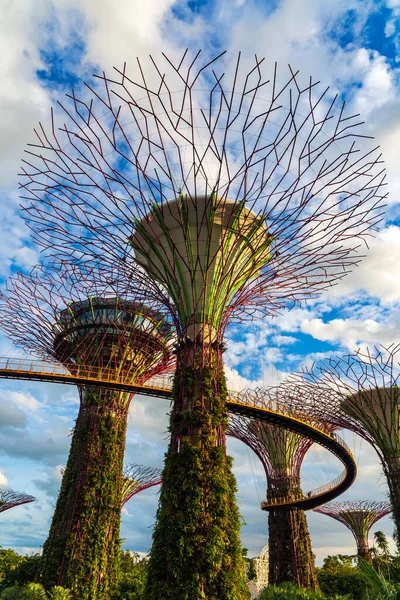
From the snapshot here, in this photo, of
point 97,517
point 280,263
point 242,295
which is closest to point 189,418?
point 242,295

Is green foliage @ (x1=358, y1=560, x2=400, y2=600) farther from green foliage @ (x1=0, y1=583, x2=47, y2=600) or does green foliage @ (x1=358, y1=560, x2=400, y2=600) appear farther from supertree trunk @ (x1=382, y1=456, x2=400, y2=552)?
supertree trunk @ (x1=382, y1=456, x2=400, y2=552)

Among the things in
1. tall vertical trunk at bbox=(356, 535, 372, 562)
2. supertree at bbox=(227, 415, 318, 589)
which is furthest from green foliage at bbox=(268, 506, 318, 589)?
tall vertical trunk at bbox=(356, 535, 372, 562)

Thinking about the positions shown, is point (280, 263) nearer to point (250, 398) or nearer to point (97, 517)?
point (250, 398)

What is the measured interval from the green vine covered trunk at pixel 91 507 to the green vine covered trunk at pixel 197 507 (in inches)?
422

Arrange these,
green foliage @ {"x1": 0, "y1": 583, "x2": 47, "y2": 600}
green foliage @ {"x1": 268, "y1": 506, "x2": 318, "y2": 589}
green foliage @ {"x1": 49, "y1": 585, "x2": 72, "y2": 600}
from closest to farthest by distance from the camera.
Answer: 1. green foliage @ {"x1": 0, "y1": 583, "x2": 47, "y2": 600}
2. green foliage @ {"x1": 49, "y1": 585, "x2": 72, "y2": 600}
3. green foliage @ {"x1": 268, "y1": 506, "x2": 318, "y2": 589}

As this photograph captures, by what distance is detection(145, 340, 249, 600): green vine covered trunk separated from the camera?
31.8 ft

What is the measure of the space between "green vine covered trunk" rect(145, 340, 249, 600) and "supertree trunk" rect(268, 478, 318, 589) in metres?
18.2

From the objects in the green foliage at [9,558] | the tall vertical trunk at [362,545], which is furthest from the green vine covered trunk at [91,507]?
the tall vertical trunk at [362,545]

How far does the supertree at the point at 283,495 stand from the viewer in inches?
1014

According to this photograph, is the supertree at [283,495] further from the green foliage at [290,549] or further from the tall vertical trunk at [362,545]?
the tall vertical trunk at [362,545]

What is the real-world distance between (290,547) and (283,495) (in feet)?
9.49

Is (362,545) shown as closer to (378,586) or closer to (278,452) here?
(278,452)

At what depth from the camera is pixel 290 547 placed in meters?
26.2

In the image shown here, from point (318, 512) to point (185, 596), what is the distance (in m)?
42.5
